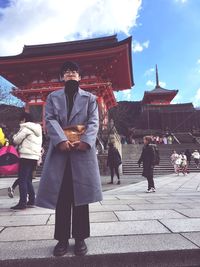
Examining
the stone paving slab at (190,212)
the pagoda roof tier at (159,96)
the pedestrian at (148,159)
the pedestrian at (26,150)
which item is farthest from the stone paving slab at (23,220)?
the pagoda roof tier at (159,96)

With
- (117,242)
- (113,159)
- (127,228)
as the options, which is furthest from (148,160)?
(117,242)

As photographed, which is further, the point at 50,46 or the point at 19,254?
the point at 50,46

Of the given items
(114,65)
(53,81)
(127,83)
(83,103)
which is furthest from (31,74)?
(83,103)

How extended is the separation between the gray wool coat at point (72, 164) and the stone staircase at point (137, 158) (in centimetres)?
1494

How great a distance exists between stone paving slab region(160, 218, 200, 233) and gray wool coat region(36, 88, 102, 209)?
111cm

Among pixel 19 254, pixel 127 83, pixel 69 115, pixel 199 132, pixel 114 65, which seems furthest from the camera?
pixel 199 132

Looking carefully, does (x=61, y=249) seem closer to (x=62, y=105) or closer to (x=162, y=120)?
(x=62, y=105)

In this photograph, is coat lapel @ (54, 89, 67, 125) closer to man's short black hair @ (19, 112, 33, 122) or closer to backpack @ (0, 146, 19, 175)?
backpack @ (0, 146, 19, 175)

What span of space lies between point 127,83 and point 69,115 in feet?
80.0

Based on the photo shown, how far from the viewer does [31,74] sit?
72.4 ft

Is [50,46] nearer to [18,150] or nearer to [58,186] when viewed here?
[18,150]

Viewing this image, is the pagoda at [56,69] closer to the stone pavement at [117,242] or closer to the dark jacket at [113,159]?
the dark jacket at [113,159]

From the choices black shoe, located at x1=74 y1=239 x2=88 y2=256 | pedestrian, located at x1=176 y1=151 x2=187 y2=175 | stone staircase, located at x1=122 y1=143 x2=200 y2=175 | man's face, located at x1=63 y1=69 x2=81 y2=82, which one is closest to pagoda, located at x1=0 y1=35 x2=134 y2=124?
stone staircase, located at x1=122 y1=143 x2=200 y2=175

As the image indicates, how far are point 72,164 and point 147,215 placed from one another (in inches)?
78.2
